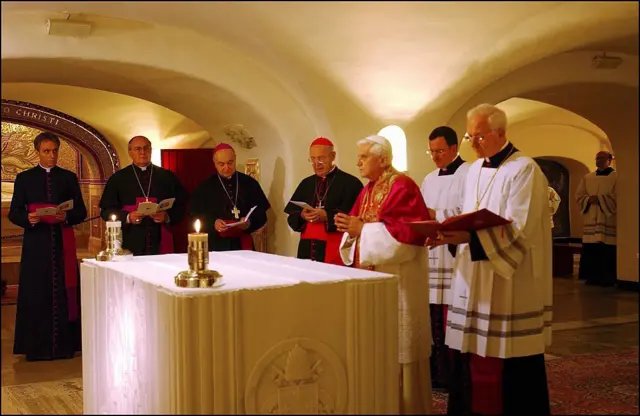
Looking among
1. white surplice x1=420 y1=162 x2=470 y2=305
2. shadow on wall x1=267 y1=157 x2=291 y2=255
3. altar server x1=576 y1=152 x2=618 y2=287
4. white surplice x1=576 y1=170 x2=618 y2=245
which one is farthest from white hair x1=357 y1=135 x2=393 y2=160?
white surplice x1=576 y1=170 x2=618 y2=245

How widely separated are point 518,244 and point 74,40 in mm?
3565

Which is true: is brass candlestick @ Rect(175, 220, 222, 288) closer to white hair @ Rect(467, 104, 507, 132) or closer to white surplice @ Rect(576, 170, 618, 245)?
white hair @ Rect(467, 104, 507, 132)

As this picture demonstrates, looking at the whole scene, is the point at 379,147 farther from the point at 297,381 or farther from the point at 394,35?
the point at 297,381

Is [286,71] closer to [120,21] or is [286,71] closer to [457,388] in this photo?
[120,21]

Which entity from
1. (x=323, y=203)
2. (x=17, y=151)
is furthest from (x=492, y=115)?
(x=17, y=151)

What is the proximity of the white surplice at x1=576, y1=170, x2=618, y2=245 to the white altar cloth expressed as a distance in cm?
805

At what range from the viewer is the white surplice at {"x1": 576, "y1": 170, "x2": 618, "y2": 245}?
1107 cm

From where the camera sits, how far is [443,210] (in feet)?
17.0

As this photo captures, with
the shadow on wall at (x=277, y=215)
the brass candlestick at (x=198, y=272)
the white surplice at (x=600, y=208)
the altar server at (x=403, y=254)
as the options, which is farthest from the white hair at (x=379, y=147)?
the white surplice at (x=600, y=208)

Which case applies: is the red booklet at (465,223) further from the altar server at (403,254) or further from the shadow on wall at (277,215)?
the shadow on wall at (277,215)

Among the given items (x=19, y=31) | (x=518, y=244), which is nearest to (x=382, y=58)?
(x=518, y=244)

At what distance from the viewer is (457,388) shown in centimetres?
437

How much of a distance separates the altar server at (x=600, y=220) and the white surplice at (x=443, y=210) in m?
6.44

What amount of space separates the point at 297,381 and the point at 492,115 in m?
1.63
